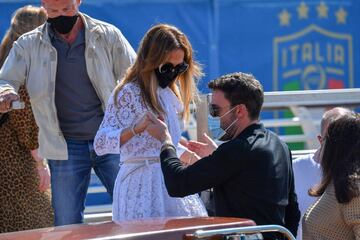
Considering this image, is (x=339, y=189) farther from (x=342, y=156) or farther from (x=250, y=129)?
(x=250, y=129)

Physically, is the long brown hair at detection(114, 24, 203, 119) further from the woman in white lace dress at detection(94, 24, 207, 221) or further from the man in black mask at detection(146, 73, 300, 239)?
the man in black mask at detection(146, 73, 300, 239)

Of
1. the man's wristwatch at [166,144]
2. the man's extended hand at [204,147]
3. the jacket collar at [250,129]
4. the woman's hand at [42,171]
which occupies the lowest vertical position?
the woman's hand at [42,171]

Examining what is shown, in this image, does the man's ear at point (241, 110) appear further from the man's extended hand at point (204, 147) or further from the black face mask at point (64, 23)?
the black face mask at point (64, 23)

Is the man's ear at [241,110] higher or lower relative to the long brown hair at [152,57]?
lower

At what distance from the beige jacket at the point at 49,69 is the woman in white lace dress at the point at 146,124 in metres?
0.54

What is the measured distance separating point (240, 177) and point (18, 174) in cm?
176

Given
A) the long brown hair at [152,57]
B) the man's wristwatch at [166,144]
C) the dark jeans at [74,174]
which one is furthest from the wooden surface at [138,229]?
the dark jeans at [74,174]

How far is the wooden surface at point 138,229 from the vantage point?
306cm

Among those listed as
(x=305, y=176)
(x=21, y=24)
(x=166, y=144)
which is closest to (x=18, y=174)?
(x=21, y=24)

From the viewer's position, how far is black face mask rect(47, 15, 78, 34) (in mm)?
4793

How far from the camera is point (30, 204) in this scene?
5082 millimetres

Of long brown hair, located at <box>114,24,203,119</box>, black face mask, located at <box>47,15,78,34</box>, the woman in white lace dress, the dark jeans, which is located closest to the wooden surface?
the woman in white lace dress

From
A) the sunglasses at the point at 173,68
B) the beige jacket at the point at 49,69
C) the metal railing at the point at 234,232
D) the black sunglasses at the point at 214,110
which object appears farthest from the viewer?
the beige jacket at the point at 49,69

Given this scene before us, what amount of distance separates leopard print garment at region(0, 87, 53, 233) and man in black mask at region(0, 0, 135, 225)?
220 mm
